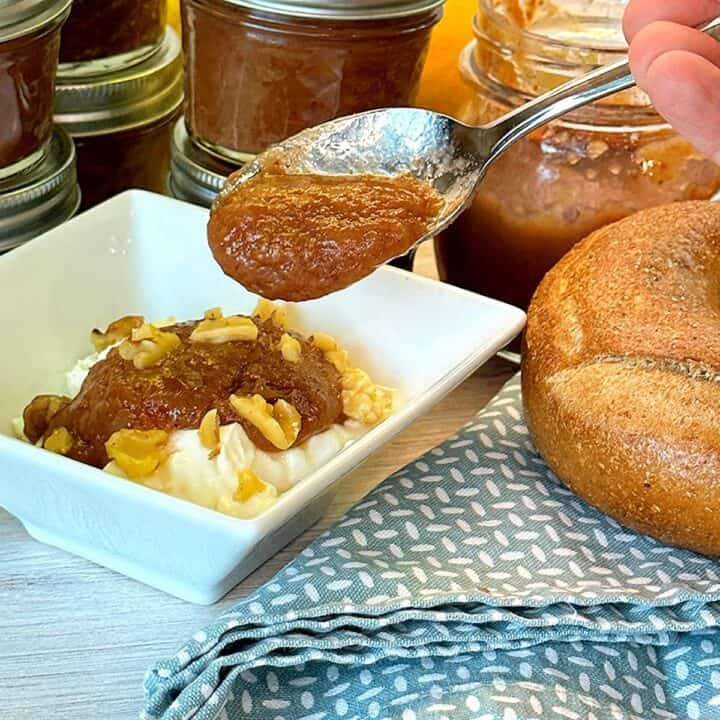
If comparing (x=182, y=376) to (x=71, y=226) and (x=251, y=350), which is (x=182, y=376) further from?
(x=71, y=226)

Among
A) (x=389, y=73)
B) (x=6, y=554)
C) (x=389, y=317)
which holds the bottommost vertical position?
(x=6, y=554)

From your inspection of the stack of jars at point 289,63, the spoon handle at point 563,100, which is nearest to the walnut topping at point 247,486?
the spoon handle at point 563,100

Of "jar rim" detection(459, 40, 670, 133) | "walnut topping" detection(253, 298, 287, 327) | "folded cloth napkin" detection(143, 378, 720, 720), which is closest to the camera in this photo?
"folded cloth napkin" detection(143, 378, 720, 720)

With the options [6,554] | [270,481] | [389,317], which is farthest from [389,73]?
[6,554]

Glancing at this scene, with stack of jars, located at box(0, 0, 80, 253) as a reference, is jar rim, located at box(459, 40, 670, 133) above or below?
above

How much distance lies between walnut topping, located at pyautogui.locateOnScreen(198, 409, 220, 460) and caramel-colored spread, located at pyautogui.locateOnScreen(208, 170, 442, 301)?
0.45 feet

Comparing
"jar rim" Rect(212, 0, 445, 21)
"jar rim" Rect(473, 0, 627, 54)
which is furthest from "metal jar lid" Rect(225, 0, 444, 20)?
"jar rim" Rect(473, 0, 627, 54)

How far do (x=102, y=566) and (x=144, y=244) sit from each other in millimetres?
428

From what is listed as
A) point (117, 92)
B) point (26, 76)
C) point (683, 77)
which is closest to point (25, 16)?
point (26, 76)

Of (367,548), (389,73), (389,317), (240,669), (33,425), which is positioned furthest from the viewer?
(389,73)

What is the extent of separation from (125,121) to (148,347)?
57cm

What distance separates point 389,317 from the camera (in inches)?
51.3

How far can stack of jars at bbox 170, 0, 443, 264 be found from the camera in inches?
52.9

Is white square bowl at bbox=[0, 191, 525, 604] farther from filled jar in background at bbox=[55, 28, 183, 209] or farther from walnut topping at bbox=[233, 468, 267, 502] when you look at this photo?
filled jar in background at bbox=[55, 28, 183, 209]
